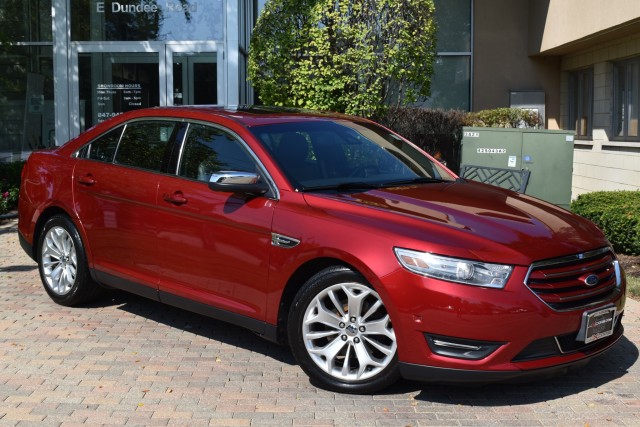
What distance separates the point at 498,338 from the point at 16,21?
13.9 meters

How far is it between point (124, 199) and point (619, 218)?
5899 millimetres

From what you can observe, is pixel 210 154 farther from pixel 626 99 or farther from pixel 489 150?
pixel 626 99

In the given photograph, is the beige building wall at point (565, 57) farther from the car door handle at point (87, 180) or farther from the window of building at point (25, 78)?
the car door handle at point (87, 180)

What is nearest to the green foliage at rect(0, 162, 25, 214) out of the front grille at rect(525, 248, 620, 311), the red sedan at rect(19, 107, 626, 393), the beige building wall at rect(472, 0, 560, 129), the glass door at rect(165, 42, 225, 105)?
the glass door at rect(165, 42, 225, 105)

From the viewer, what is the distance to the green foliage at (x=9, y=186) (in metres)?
12.9

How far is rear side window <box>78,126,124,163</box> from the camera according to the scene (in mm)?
6535

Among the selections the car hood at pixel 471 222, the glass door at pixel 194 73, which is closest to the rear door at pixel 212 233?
the car hood at pixel 471 222

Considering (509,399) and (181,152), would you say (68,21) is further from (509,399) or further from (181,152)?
(509,399)

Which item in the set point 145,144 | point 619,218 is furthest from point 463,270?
point 619,218

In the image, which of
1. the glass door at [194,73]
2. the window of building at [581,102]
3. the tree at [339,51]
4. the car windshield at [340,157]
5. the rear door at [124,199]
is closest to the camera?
the car windshield at [340,157]

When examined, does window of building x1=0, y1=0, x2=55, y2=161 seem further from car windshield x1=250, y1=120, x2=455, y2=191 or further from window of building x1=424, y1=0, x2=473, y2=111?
car windshield x1=250, y1=120, x2=455, y2=191

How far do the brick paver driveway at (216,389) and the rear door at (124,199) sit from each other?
51 cm

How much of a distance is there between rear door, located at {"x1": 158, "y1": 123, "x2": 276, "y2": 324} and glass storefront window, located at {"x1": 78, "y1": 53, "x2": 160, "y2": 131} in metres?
9.62

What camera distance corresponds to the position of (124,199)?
6098 mm
